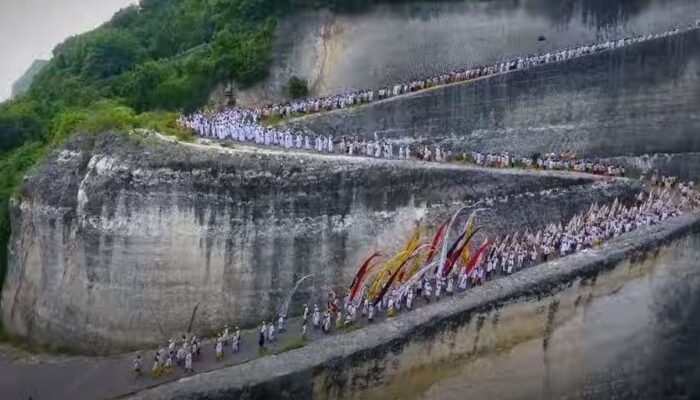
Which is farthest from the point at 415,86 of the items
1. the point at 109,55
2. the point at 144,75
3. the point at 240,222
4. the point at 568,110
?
the point at 109,55

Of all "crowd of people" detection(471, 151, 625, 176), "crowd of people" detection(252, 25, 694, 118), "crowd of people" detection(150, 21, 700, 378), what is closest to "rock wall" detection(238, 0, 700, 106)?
"crowd of people" detection(252, 25, 694, 118)

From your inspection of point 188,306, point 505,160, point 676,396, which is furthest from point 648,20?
point 188,306

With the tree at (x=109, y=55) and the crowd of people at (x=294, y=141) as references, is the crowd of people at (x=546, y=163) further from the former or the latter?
the tree at (x=109, y=55)

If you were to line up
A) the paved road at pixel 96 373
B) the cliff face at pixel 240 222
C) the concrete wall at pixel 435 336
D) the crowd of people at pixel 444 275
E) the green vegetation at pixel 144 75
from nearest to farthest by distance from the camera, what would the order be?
the concrete wall at pixel 435 336, the paved road at pixel 96 373, the crowd of people at pixel 444 275, the cliff face at pixel 240 222, the green vegetation at pixel 144 75

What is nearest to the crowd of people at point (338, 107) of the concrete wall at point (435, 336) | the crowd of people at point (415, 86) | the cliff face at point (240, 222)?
the crowd of people at point (415, 86)

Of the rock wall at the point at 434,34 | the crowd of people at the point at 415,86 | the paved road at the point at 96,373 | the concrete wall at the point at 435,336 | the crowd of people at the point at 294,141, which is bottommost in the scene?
the paved road at the point at 96,373

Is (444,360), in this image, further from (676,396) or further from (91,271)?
(91,271)

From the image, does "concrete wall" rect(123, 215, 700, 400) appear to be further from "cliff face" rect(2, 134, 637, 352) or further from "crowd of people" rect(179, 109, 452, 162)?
"crowd of people" rect(179, 109, 452, 162)
